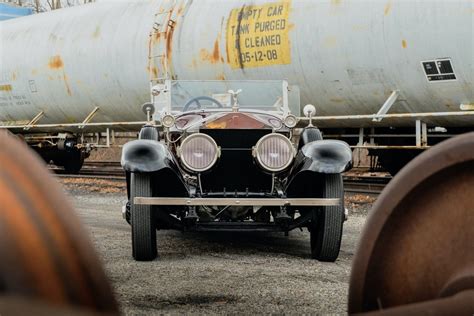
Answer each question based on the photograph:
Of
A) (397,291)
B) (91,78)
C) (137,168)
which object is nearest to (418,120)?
(137,168)

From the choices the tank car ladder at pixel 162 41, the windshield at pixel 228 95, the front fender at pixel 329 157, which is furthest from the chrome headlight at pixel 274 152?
the tank car ladder at pixel 162 41

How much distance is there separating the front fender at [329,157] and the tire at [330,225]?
0.59 ft

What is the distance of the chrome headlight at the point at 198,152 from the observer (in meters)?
5.39

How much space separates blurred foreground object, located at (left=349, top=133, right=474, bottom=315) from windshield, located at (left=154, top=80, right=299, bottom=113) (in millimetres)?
5000

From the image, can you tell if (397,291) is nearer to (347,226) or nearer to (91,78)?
(347,226)

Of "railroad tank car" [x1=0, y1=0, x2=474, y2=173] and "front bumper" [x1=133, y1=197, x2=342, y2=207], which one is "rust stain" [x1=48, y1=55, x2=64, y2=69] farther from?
"front bumper" [x1=133, y1=197, x2=342, y2=207]

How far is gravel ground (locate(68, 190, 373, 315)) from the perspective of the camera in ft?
12.6

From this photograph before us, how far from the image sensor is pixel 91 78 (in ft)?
40.4

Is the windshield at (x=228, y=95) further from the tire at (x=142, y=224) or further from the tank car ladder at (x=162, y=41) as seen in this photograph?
the tank car ladder at (x=162, y=41)

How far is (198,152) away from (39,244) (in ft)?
14.6

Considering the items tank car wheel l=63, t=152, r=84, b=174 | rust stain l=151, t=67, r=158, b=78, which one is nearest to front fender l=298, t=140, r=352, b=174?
rust stain l=151, t=67, r=158, b=78

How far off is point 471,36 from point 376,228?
666cm

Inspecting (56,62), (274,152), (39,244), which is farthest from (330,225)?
(56,62)

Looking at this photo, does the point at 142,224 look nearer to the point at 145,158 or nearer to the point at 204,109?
the point at 145,158
